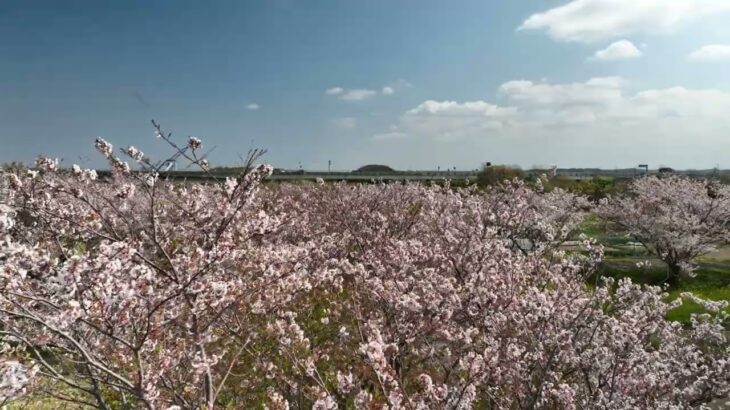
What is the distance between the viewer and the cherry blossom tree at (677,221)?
67.0ft

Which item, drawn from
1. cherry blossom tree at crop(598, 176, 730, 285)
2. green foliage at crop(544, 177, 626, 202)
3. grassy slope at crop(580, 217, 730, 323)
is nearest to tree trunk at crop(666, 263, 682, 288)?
cherry blossom tree at crop(598, 176, 730, 285)

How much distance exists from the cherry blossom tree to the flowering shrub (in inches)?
498

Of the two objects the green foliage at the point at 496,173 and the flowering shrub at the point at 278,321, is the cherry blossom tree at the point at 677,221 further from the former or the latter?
the green foliage at the point at 496,173

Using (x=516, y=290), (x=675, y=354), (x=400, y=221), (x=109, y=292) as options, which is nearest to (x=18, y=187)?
(x=109, y=292)

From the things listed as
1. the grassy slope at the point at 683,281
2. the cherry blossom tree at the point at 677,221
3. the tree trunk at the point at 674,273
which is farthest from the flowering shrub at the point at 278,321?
the cherry blossom tree at the point at 677,221

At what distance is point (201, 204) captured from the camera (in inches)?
260

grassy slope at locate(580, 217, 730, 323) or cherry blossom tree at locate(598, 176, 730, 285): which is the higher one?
cherry blossom tree at locate(598, 176, 730, 285)

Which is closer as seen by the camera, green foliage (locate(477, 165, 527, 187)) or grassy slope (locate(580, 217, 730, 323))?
grassy slope (locate(580, 217, 730, 323))

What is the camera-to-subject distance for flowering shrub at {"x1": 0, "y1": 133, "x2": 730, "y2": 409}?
163 inches

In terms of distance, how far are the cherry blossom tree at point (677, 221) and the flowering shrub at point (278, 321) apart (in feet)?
41.5

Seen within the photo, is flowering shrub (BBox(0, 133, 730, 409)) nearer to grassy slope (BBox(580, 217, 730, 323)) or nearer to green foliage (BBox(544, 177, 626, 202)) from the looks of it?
grassy slope (BBox(580, 217, 730, 323))

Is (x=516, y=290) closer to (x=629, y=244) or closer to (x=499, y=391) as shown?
(x=499, y=391)

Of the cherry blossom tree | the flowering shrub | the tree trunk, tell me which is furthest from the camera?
the cherry blossom tree

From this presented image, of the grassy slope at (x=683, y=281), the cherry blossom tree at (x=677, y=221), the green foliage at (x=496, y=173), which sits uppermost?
the green foliage at (x=496, y=173)
